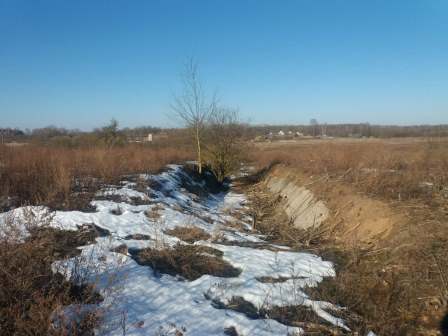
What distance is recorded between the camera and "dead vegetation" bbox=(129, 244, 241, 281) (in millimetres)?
5650

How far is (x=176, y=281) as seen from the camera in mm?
5242

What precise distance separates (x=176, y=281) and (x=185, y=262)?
0.78 m

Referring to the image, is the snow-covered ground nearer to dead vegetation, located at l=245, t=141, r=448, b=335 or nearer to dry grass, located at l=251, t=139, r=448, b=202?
dead vegetation, located at l=245, t=141, r=448, b=335

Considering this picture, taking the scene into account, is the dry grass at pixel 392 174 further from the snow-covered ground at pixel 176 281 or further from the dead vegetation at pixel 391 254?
the snow-covered ground at pixel 176 281

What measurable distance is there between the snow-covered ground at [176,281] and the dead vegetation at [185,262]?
18 centimetres

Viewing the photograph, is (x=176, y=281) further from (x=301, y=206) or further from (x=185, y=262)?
(x=301, y=206)

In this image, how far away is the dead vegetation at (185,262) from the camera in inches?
222

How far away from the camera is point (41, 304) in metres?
3.32

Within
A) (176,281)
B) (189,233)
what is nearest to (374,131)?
(189,233)

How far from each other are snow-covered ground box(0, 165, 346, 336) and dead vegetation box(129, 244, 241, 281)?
0.60 ft

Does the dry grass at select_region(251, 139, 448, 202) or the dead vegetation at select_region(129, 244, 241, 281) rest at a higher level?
the dry grass at select_region(251, 139, 448, 202)

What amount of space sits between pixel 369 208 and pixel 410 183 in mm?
2557

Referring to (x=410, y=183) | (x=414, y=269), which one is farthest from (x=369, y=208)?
(x=414, y=269)

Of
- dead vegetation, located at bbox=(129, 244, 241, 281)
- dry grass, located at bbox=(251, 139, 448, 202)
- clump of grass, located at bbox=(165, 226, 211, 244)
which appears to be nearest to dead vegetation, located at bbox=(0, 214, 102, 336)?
dead vegetation, located at bbox=(129, 244, 241, 281)
